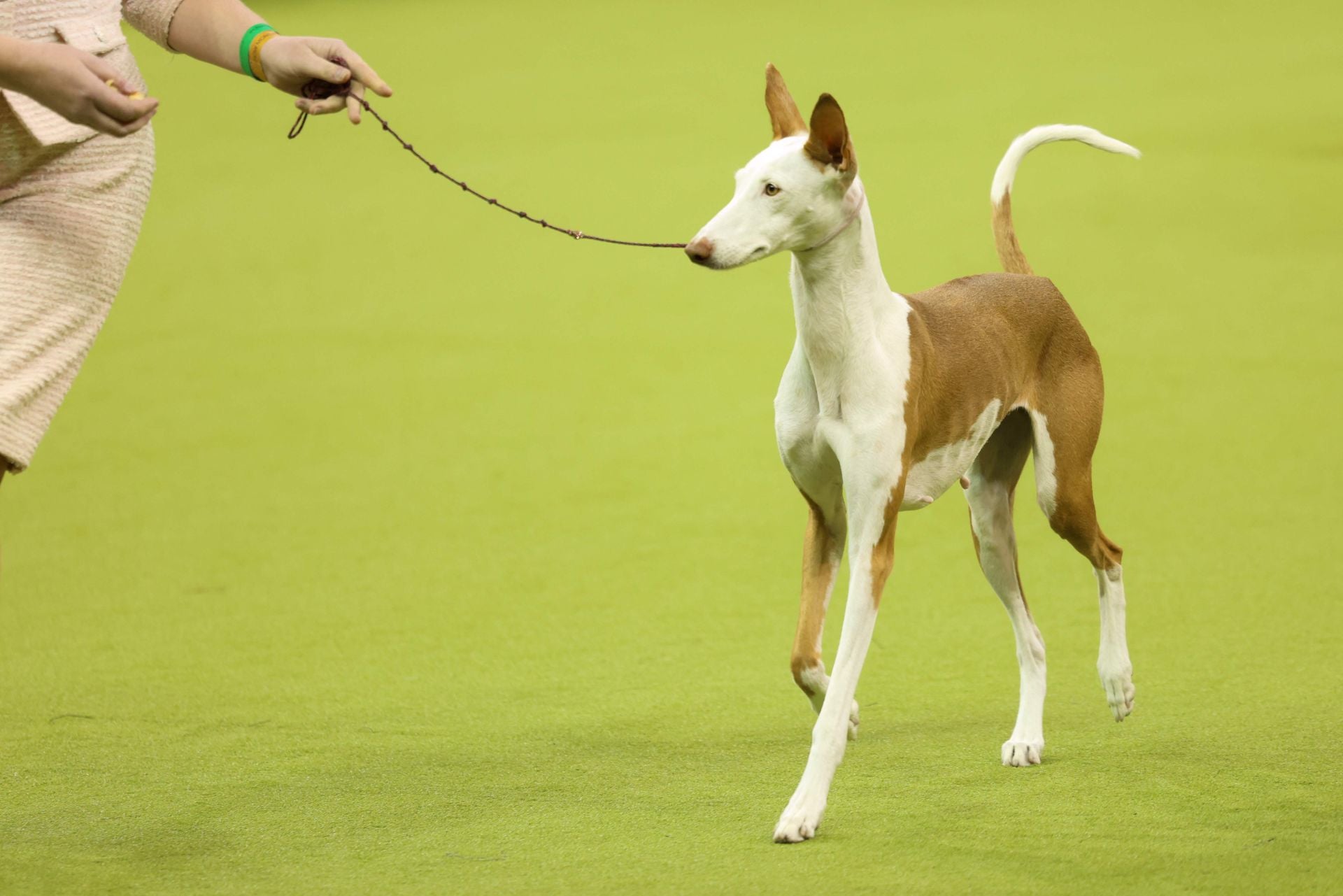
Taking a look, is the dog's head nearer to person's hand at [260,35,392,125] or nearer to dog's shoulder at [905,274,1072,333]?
dog's shoulder at [905,274,1072,333]

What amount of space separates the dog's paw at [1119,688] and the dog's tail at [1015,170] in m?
0.89

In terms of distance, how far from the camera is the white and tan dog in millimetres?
2607

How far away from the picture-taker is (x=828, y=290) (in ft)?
8.96

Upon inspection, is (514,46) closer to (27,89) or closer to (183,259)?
(183,259)

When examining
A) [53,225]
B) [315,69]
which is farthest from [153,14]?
[53,225]

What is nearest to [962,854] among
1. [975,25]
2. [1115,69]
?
[1115,69]

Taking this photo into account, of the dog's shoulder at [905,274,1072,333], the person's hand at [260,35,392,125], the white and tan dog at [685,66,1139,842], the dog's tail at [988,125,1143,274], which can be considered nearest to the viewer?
the person's hand at [260,35,392,125]

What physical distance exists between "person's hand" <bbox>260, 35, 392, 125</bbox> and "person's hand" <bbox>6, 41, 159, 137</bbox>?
1.32ft

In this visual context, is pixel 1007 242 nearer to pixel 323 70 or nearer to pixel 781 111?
pixel 781 111

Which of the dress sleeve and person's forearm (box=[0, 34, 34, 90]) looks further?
the dress sleeve

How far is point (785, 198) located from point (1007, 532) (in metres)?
1.14

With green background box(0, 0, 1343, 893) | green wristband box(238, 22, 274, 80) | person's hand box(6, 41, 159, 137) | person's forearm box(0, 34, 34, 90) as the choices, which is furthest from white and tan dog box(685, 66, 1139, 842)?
person's forearm box(0, 34, 34, 90)

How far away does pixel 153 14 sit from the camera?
2555 mm

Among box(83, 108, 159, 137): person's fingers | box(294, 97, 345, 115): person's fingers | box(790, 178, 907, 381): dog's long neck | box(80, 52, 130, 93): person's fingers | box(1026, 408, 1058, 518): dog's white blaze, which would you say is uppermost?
box(80, 52, 130, 93): person's fingers
